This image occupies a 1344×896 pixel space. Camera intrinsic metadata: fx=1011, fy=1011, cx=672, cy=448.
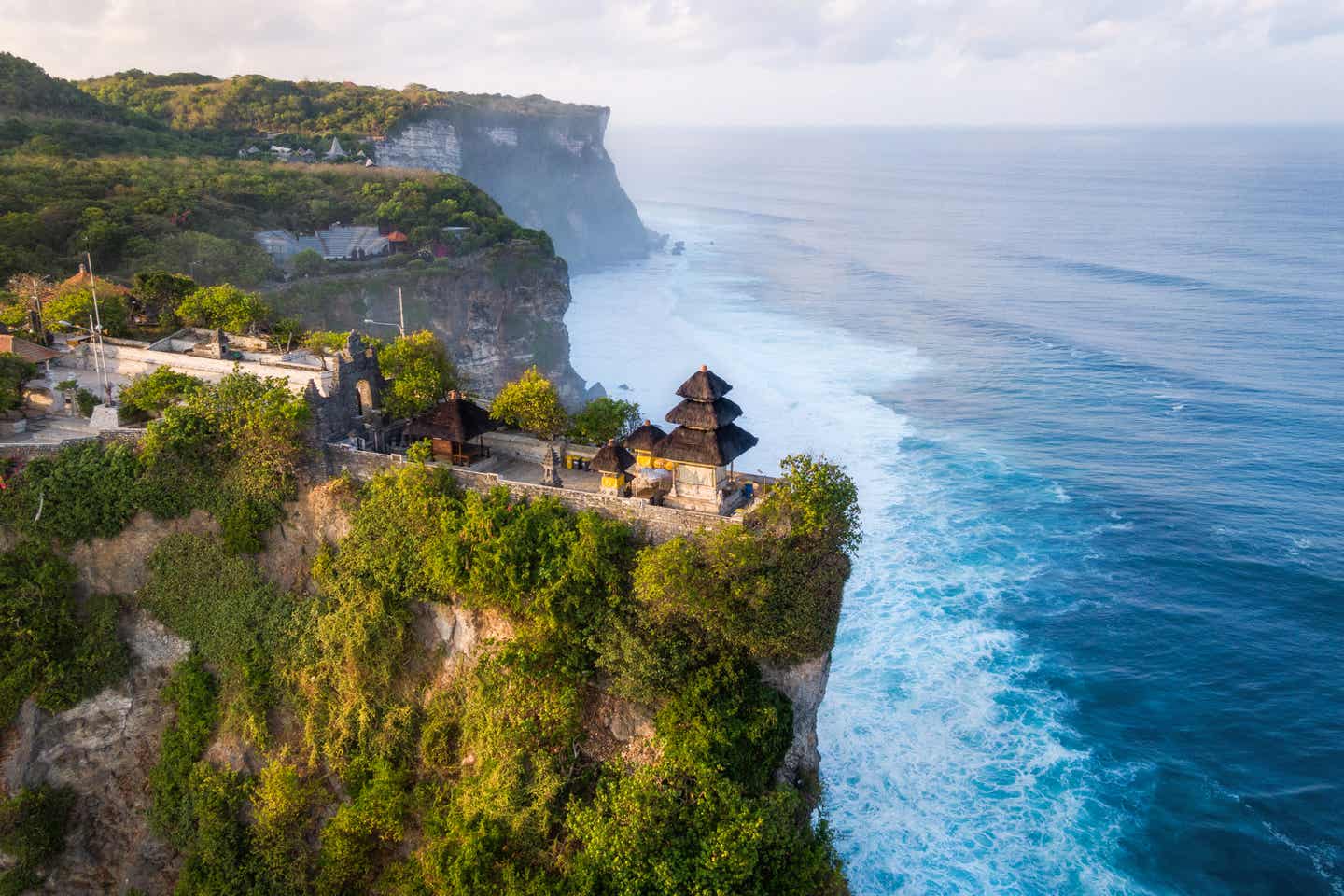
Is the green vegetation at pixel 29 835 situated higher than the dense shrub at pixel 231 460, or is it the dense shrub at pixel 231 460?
the dense shrub at pixel 231 460

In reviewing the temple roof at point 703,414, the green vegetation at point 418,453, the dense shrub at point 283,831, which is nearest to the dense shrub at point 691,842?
the dense shrub at point 283,831

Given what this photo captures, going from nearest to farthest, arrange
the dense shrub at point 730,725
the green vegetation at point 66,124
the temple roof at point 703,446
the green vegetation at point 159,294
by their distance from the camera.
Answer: the dense shrub at point 730,725 < the temple roof at point 703,446 < the green vegetation at point 159,294 < the green vegetation at point 66,124

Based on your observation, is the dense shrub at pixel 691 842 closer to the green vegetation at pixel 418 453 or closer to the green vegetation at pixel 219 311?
the green vegetation at pixel 418 453

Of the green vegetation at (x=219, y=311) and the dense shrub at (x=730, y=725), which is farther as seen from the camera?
the green vegetation at (x=219, y=311)

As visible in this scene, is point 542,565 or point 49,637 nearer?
point 542,565

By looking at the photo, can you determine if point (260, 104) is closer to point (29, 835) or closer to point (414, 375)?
point (414, 375)

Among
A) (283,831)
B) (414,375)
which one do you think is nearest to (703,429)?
(414,375)
